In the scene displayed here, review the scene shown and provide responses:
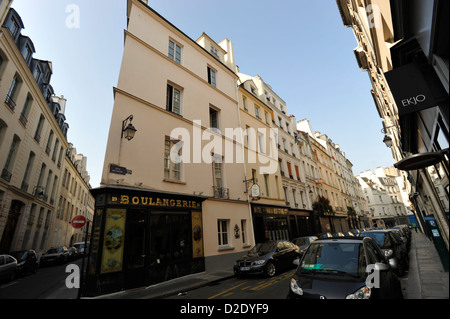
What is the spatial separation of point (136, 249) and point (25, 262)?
987 centimetres

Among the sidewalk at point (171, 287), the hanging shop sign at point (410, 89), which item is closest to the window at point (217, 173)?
the sidewalk at point (171, 287)

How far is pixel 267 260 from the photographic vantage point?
30.0 feet

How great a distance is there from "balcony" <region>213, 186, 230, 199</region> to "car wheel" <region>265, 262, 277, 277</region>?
16.2 ft

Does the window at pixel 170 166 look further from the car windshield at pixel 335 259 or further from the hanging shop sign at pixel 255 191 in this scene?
the car windshield at pixel 335 259

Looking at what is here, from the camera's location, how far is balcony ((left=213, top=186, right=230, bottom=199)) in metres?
13.0

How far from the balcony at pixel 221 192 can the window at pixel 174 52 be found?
8.64 meters

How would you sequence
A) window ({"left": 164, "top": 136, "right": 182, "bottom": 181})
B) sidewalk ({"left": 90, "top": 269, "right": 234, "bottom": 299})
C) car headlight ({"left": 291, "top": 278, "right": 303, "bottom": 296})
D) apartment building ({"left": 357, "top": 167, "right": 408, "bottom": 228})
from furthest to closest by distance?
apartment building ({"left": 357, "top": 167, "right": 408, "bottom": 228}) < window ({"left": 164, "top": 136, "right": 182, "bottom": 181}) < sidewalk ({"left": 90, "top": 269, "right": 234, "bottom": 299}) < car headlight ({"left": 291, "top": 278, "right": 303, "bottom": 296})

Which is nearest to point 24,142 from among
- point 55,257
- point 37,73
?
point 37,73

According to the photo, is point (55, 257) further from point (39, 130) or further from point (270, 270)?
point (270, 270)

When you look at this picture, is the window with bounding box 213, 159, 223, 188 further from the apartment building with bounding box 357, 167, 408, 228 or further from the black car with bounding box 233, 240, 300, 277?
the apartment building with bounding box 357, 167, 408, 228

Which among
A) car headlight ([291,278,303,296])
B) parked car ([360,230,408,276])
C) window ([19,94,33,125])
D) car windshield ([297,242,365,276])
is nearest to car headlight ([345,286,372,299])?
car windshield ([297,242,365,276])

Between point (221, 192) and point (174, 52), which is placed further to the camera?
point (174, 52)
